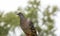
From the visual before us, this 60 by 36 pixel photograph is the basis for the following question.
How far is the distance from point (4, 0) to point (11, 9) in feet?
0.34

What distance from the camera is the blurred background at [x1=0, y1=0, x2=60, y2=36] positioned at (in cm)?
152

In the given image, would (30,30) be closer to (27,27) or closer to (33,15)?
(27,27)

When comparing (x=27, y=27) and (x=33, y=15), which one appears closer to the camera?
(x=27, y=27)

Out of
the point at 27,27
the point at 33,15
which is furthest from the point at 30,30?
the point at 33,15

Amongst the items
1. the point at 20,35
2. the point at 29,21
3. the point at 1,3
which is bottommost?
the point at 20,35

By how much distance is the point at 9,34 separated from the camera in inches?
59.6

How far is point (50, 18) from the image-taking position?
1.59m

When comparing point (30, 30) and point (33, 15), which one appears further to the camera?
point (33, 15)

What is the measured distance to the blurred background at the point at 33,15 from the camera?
1522 millimetres

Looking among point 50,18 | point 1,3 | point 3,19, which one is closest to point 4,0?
point 1,3

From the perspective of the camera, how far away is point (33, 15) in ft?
5.15

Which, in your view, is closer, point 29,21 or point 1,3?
point 29,21

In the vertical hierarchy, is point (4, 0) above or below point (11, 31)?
above

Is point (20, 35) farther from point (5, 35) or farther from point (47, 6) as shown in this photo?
point (47, 6)
